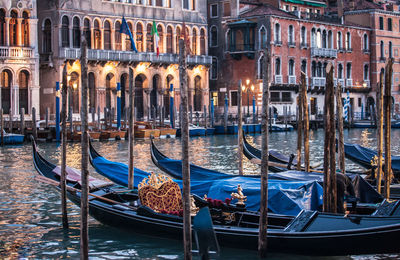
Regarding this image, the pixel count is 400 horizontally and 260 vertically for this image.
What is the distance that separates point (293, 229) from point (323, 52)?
27773 mm

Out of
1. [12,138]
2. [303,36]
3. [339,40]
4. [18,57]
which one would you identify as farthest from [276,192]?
[339,40]

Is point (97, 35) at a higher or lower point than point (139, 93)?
higher

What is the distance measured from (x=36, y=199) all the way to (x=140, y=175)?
1.78 meters

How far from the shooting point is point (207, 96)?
3066 centimetres

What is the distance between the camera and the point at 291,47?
31938 millimetres

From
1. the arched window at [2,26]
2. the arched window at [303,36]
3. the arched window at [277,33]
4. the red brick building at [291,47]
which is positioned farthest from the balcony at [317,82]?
the arched window at [2,26]

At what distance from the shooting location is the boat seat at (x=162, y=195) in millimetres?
7164

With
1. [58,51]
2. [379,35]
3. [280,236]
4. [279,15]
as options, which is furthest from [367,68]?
[280,236]

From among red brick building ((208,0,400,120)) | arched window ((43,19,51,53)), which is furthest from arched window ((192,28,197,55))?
arched window ((43,19,51,53))

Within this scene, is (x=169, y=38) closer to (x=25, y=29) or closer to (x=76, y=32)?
(x=76, y=32)

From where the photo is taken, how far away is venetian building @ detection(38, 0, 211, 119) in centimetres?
2582

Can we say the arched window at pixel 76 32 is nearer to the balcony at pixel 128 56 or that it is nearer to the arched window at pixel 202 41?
the balcony at pixel 128 56

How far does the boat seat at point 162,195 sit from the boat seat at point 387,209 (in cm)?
197

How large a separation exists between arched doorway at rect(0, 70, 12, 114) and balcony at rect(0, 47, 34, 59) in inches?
24.7
